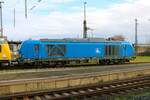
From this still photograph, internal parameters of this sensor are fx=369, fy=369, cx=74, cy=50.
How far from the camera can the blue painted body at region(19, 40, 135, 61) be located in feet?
116

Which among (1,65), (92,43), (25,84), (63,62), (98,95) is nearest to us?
(98,95)

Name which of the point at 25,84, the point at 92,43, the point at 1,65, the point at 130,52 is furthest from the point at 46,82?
the point at 130,52

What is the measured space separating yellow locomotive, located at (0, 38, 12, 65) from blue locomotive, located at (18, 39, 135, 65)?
1723mm

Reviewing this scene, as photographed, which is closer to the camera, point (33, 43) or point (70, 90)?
point (70, 90)

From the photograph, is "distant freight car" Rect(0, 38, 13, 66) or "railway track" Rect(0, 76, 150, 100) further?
"distant freight car" Rect(0, 38, 13, 66)

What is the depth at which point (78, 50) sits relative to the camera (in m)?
38.8

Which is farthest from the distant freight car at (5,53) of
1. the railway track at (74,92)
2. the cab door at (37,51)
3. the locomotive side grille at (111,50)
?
the railway track at (74,92)

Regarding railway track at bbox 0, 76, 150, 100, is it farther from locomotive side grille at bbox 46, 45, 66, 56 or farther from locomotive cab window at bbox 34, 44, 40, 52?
locomotive side grille at bbox 46, 45, 66, 56

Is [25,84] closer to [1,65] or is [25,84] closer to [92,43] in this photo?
[1,65]

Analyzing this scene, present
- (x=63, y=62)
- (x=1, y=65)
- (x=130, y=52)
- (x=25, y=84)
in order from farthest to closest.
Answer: (x=130, y=52) → (x=63, y=62) → (x=1, y=65) → (x=25, y=84)

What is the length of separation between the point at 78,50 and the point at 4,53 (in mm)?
8780

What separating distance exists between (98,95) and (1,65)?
737 inches

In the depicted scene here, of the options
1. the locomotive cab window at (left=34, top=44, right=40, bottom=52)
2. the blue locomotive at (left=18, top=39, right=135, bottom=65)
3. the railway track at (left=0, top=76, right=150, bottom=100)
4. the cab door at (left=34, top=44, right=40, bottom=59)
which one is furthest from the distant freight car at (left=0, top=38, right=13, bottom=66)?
the railway track at (left=0, top=76, right=150, bottom=100)

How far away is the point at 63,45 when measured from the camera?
3772 centimetres
